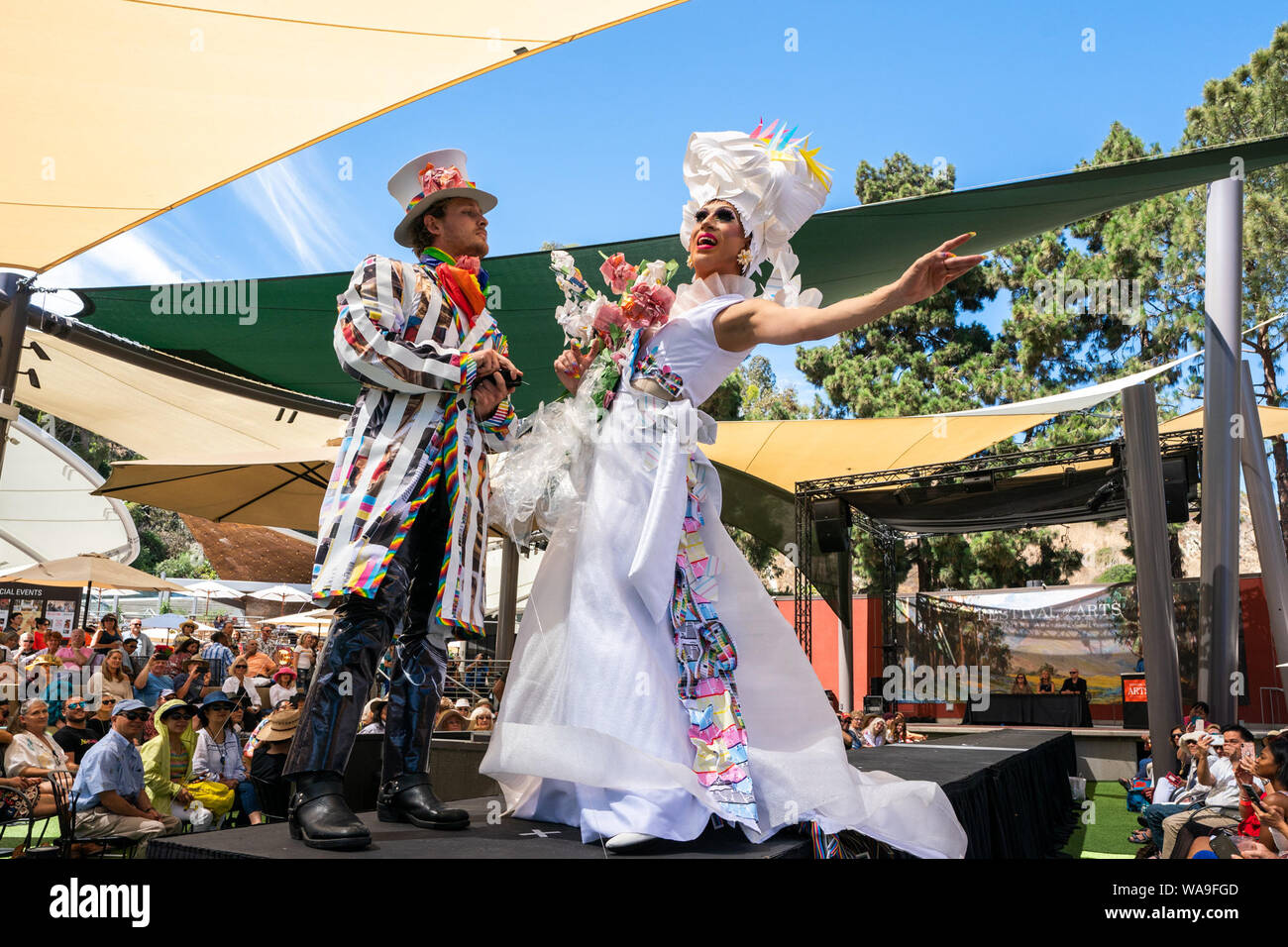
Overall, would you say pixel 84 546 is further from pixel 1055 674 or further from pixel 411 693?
pixel 411 693

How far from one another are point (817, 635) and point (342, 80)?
15.5 metres

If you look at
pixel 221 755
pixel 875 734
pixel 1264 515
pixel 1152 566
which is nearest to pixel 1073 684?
pixel 875 734

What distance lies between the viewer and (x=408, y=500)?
190cm

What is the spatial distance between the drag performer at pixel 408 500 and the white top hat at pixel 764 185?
0.58 metres

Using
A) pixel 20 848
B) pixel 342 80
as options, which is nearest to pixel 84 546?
pixel 20 848

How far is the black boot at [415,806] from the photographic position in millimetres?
1920

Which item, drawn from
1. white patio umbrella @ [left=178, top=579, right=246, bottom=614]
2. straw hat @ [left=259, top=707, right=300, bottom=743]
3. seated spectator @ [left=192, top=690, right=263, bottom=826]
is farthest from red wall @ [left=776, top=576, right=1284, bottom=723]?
white patio umbrella @ [left=178, top=579, right=246, bottom=614]

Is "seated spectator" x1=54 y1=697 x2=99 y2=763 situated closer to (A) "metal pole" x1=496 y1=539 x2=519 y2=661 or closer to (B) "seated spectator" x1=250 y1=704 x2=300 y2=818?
(B) "seated spectator" x1=250 y1=704 x2=300 y2=818

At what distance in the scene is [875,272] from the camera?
27.9ft

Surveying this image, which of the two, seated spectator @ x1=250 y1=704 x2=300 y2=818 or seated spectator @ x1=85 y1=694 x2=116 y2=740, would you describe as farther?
seated spectator @ x1=85 y1=694 x2=116 y2=740

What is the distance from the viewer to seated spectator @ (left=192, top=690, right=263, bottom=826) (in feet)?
18.5

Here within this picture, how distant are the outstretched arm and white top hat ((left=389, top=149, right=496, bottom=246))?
2.15 ft

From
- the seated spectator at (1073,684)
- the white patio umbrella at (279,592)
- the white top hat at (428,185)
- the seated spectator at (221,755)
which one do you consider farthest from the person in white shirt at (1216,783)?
Answer: the white patio umbrella at (279,592)
